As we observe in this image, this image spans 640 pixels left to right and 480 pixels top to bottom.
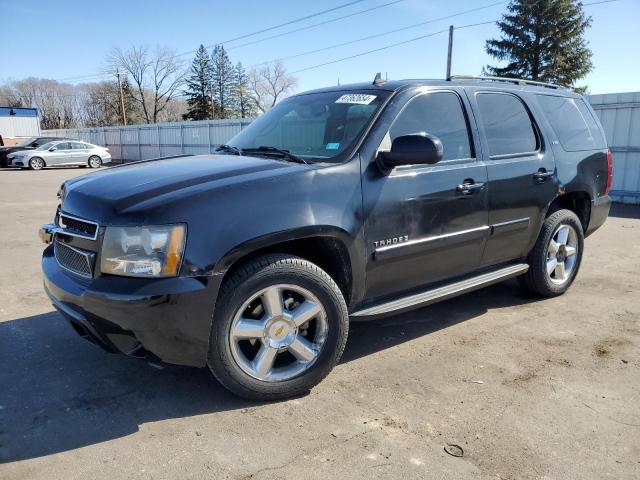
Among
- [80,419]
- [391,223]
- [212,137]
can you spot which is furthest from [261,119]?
[212,137]

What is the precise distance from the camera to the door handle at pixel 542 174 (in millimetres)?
4363

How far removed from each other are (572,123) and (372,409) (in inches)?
141

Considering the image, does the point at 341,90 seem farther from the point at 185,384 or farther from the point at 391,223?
the point at 185,384

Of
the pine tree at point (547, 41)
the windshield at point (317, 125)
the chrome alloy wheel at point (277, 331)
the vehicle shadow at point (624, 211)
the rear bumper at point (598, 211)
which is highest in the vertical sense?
the pine tree at point (547, 41)

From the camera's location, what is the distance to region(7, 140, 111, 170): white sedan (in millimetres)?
24203

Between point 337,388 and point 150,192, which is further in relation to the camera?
point 337,388

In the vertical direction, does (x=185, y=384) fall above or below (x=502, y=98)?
below

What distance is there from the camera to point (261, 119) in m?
4.41

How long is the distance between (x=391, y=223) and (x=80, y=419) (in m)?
2.15

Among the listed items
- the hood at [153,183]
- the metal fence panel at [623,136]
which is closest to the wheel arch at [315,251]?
the hood at [153,183]

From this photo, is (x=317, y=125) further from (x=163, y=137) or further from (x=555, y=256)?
(x=163, y=137)

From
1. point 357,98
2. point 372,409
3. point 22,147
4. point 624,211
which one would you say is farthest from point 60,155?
point 372,409

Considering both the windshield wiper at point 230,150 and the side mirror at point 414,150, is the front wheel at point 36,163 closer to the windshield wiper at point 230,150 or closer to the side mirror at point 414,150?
the windshield wiper at point 230,150

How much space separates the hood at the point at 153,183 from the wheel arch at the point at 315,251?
14.3 inches
